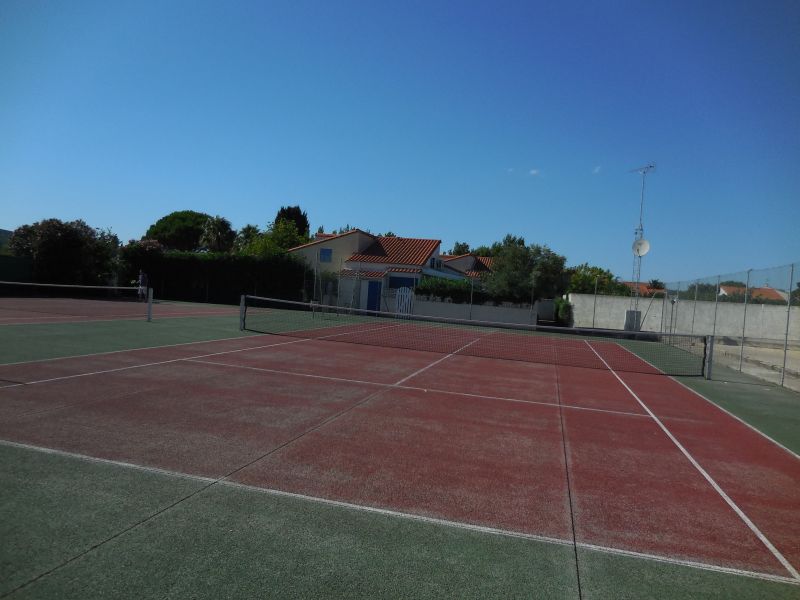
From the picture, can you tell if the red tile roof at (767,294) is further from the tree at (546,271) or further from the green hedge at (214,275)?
the green hedge at (214,275)

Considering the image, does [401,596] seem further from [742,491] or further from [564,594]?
[742,491]

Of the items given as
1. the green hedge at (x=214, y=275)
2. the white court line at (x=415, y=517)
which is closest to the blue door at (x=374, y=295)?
the green hedge at (x=214, y=275)

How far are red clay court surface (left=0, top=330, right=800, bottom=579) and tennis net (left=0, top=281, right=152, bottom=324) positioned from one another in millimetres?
9715

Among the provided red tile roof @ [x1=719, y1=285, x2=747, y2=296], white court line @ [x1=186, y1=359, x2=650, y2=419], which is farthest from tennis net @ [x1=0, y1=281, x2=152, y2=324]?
red tile roof @ [x1=719, y1=285, x2=747, y2=296]

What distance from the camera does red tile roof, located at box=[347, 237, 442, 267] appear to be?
142 feet

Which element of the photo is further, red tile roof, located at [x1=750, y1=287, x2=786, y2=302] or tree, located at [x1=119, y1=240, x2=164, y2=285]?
tree, located at [x1=119, y1=240, x2=164, y2=285]

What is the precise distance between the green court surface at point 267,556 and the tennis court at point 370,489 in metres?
0.02

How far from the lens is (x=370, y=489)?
5.23m

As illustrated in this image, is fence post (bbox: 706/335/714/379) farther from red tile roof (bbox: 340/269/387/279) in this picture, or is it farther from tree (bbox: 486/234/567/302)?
red tile roof (bbox: 340/269/387/279)

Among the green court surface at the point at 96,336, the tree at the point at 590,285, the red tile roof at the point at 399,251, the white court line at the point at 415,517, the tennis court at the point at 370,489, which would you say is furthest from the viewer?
the tree at the point at 590,285

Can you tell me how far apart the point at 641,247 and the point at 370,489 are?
33145 mm

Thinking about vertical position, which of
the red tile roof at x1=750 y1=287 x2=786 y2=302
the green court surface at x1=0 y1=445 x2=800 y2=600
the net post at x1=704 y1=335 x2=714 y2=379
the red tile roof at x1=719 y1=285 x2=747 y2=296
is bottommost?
the green court surface at x1=0 y1=445 x2=800 y2=600

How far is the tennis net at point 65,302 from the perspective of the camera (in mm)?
19891

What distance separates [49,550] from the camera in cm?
371
